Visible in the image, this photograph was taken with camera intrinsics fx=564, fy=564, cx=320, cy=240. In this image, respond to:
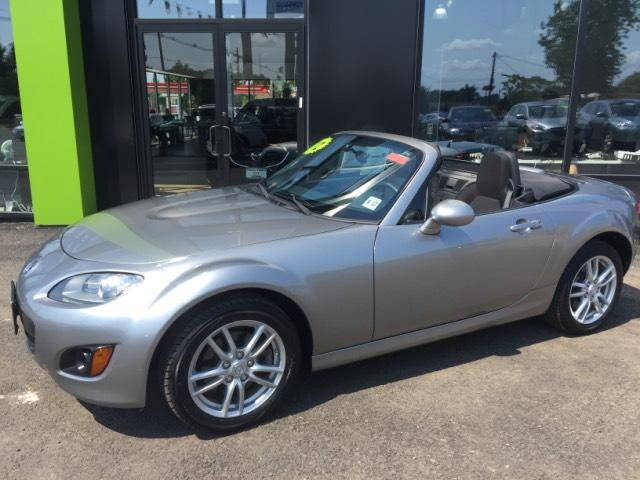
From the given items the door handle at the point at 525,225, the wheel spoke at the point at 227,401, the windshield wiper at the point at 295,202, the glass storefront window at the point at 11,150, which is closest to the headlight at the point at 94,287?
the wheel spoke at the point at 227,401

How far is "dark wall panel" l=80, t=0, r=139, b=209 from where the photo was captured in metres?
6.81

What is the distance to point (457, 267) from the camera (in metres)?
3.23

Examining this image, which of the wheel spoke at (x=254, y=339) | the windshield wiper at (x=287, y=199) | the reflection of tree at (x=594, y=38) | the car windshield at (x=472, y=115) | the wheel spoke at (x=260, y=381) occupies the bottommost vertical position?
the wheel spoke at (x=260, y=381)

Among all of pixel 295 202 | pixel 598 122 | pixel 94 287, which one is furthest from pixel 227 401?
pixel 598 122

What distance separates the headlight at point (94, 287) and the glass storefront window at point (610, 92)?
6.69 metres

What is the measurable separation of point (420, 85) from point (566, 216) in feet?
12.7

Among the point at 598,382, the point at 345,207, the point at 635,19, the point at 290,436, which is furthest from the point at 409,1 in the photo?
the point at 290,436

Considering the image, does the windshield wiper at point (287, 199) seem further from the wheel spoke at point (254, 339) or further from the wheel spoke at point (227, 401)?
the wheel spoke at point (227, 401)

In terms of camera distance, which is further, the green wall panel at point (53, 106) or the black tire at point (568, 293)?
the green wall panel at point (53, 106)

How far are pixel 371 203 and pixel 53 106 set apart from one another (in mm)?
4879

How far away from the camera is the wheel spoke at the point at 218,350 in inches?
104

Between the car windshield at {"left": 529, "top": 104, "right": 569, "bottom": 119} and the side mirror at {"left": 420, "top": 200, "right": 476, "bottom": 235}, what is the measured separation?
506 centimetres

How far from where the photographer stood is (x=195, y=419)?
8.79ft

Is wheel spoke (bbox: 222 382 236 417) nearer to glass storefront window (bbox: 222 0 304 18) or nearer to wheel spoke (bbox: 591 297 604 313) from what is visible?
wheel spoke (bbox: 591 297 604 313)
